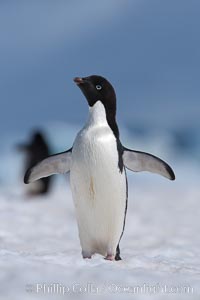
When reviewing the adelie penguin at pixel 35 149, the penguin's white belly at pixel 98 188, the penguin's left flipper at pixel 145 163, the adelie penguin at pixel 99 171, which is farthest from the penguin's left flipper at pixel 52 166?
the adelie penguin at pixel 35 149

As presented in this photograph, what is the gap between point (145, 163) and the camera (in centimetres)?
488

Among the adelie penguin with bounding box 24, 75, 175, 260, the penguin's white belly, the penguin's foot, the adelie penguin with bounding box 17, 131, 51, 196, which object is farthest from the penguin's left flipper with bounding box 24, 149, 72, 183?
the adelie penguin with bounding box 17, 131, 51, 196

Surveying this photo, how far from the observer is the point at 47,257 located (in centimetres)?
397

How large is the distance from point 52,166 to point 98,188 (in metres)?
0.57

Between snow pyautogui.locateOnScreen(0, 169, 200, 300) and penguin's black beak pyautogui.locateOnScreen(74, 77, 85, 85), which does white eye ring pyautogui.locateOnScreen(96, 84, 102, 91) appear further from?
snow pyautogui.locateOnScreen(0, 169, 200, 300)

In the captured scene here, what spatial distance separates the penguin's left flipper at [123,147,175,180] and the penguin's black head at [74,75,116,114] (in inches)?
14.6

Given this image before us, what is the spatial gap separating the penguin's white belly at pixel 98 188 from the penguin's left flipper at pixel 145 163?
0.21 meters

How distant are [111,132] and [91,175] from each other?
0.35m

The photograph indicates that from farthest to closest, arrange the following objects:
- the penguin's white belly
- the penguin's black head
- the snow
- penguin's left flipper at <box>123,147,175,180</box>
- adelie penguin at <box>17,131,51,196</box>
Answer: adelie penguin at <box>17,131,51,196</box>, penguin's left flipper at <box>123,147,175,180</box>, the penguin's black head, the penguin's white belly, the snow

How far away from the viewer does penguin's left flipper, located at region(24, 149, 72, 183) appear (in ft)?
15.8

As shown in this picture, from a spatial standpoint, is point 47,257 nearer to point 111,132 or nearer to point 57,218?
point 111,132

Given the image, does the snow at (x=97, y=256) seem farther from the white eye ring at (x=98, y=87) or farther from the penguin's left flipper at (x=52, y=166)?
the white eye ring at (x=98, y=87)

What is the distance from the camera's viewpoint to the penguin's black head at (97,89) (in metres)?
4.71

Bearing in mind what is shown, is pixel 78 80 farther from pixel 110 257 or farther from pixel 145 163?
pixel 110 257
